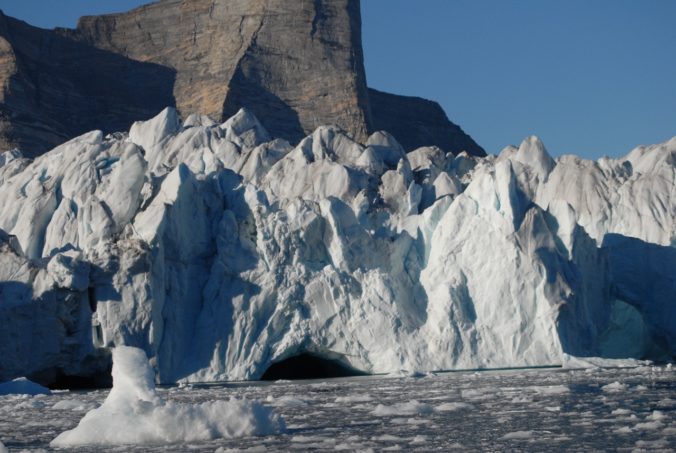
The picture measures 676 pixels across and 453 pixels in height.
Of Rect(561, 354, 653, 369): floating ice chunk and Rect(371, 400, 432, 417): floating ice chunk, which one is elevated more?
Answer: Rect(561, 354, 653, 369): floating ice chunk

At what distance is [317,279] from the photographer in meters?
28.5

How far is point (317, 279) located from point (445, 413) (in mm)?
13291

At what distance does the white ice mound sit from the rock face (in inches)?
2440

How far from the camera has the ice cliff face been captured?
26.7 m

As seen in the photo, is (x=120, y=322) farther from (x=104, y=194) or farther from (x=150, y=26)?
(x=150, y=26)

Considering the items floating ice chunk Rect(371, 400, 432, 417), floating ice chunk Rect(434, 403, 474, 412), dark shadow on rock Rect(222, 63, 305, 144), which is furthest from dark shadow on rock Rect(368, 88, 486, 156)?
floating ice chunk Rect(371, 400, 432, 417)

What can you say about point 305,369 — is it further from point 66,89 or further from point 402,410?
point 66,89

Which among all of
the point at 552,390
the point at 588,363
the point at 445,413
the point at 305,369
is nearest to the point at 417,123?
the point at 305,369

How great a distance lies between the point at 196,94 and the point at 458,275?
52.9 metres

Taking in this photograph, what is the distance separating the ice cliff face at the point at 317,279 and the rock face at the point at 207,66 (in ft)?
147

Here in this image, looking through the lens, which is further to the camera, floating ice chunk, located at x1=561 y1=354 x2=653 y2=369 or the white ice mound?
floating ice chunk, located at x1=561 y1=354 x2=653 y2=369

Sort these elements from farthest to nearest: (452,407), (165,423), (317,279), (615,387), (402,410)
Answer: (317,279) < (615,387) < (452,407) < (402,410) < (165,423)

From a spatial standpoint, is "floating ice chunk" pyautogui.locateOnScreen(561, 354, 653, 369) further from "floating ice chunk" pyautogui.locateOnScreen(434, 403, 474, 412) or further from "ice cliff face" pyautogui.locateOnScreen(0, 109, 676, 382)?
"floating ice chunk" pyautogui.locateOnScreen(434, 403, 474, 412)

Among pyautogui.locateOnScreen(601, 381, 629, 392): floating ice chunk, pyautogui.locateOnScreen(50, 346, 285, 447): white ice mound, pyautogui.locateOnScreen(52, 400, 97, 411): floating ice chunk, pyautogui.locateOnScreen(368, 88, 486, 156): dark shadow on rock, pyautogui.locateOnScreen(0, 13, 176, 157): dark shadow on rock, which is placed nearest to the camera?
pyautogui.locateOnScreen(50, 346, 285, 447): white ice mound
